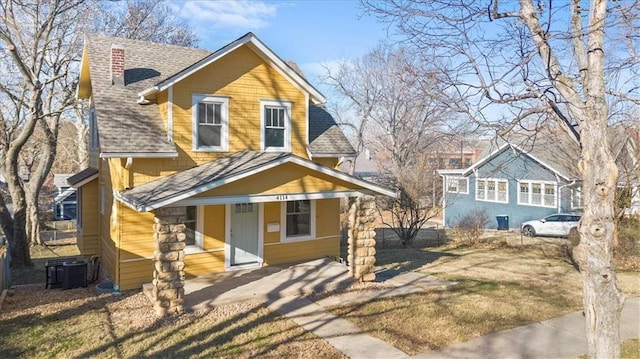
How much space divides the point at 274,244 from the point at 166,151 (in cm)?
416

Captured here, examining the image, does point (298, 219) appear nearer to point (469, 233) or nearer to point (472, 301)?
point (472, 301)

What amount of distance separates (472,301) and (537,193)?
2218 cm

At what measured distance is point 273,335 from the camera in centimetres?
803

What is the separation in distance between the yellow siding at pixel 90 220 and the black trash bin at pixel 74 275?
243 centimetres

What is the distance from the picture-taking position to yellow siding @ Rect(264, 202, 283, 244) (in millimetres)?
13156

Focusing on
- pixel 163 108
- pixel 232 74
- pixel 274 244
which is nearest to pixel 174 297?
pixel 274 244

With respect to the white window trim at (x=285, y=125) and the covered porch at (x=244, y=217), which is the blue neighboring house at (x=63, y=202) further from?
the white window trim at (x=285, y=125)

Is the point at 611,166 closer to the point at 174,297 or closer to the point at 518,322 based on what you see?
the point at 518,322

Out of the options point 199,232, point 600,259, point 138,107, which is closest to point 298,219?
point 199,232

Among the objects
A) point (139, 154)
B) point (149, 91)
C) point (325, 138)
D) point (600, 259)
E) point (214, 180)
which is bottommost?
point (600, 259)

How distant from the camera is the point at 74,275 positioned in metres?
11.9

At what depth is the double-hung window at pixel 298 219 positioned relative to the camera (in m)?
13.6

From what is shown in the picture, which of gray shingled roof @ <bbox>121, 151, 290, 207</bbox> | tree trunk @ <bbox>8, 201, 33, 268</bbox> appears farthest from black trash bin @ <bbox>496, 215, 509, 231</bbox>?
tree trunk @ <bbox>8, 201, 33, 268</bbox>

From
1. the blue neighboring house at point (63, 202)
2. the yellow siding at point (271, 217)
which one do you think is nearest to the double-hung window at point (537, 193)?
the yellow siding at point (271, 217)
